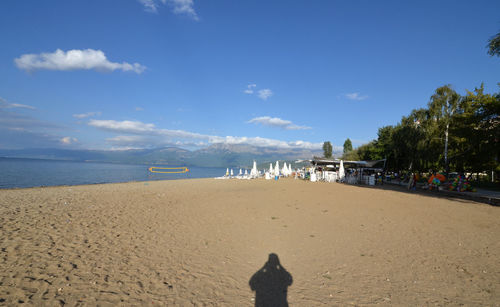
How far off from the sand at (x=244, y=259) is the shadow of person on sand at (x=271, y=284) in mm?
31

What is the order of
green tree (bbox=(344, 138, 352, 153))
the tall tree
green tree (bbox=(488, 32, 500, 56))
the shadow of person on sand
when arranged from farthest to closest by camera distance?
green tree (bbox=(344, 138, 352, 153)), the tall tree, green tree (bbox=(488, 32, 500, 56)), the shadow of person on sand

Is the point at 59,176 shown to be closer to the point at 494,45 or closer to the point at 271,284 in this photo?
the point at 271,284

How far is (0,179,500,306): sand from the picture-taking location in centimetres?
342

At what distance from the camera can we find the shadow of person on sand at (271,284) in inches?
132

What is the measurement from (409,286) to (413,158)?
29.1 metres

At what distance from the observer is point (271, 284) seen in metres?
3.81

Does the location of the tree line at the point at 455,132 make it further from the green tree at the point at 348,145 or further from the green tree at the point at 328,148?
the green tree at the point at 328,148

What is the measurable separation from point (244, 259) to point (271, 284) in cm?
111

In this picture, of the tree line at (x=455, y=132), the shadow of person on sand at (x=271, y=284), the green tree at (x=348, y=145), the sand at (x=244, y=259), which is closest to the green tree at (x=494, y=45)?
the tree line at (x=455, y=132)

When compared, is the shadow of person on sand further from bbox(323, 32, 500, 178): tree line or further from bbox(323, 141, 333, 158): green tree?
bbox(323, 141, 333, 158): green tree

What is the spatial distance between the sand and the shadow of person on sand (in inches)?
1.2

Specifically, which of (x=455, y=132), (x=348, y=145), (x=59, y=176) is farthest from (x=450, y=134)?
(x=348, y=145)

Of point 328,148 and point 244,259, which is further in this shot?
point 328,148

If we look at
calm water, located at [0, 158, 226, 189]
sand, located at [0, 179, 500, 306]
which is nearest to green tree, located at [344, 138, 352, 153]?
calm water, located at [0, 158, 226, 189]
